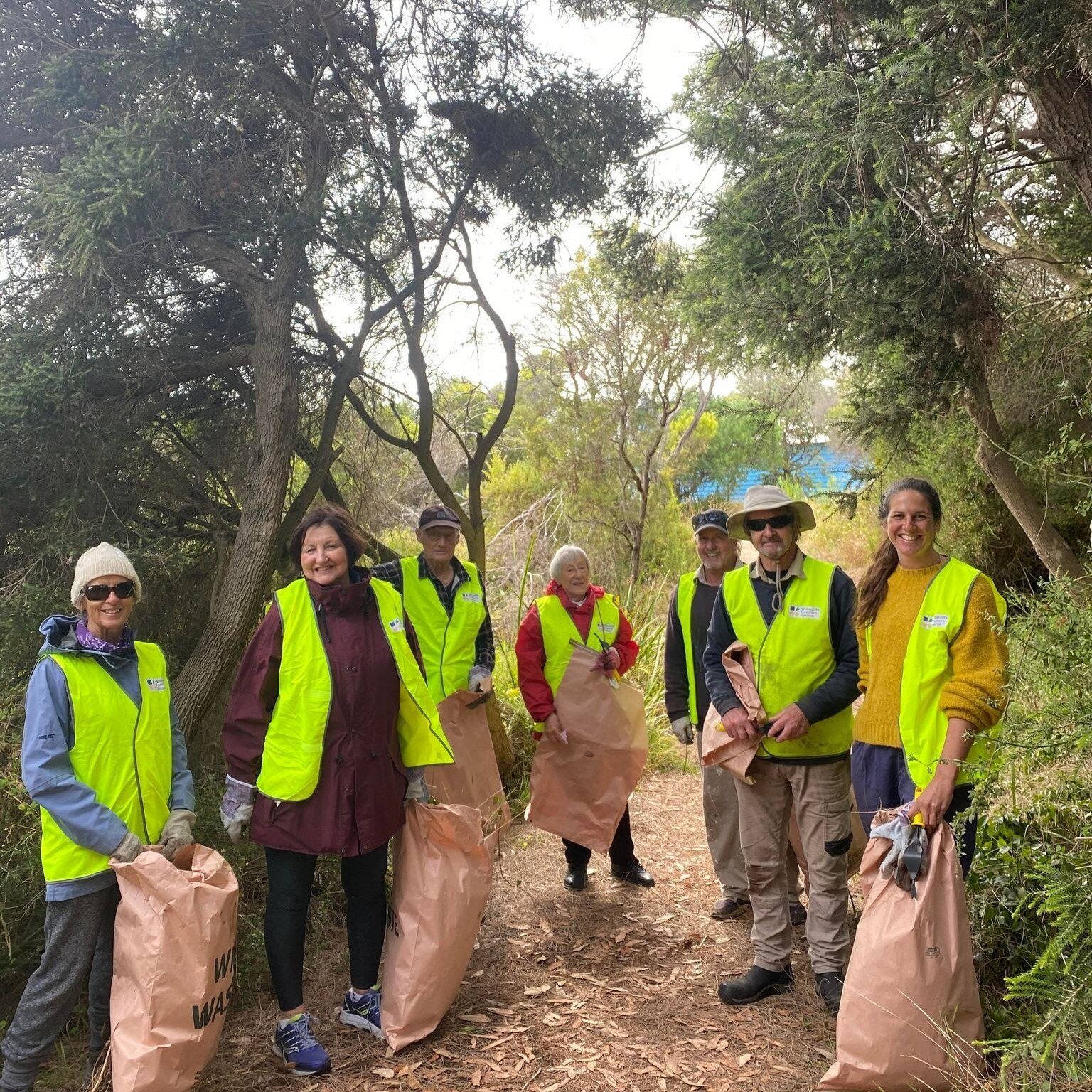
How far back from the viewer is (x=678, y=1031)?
325 cm

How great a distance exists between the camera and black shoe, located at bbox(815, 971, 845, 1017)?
3.17 metres

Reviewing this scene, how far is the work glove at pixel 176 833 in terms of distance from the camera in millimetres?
2748

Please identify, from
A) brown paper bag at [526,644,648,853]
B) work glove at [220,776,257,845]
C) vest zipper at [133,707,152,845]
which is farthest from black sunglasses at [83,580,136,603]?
brown paper bag at [526,644,648,853]

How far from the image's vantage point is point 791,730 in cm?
315

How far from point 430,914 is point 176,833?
2.85 feet

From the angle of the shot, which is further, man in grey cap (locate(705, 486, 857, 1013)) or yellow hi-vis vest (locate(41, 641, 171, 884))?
man in grey cap (locate(705, 486, 857, 1013))

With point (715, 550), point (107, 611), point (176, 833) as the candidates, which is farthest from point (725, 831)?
point (107, 611)

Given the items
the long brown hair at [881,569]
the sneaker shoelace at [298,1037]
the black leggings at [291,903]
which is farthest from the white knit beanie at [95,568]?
the long brown hair at [881,569]

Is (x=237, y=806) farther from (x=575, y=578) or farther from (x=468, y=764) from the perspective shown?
(x=575, y=578)

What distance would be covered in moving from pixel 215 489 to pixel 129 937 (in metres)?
2.94

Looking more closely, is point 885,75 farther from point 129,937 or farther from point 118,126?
point 129,937

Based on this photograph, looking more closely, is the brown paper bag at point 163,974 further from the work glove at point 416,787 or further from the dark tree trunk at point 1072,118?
the dark tree trunk at point 1072,118

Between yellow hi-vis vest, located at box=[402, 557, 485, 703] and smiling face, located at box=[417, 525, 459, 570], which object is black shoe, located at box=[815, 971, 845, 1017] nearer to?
yellow hi-vis vest, located at box=[402, 557, 485, 703]

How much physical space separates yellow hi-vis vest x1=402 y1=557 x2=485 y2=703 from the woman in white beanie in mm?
1416
